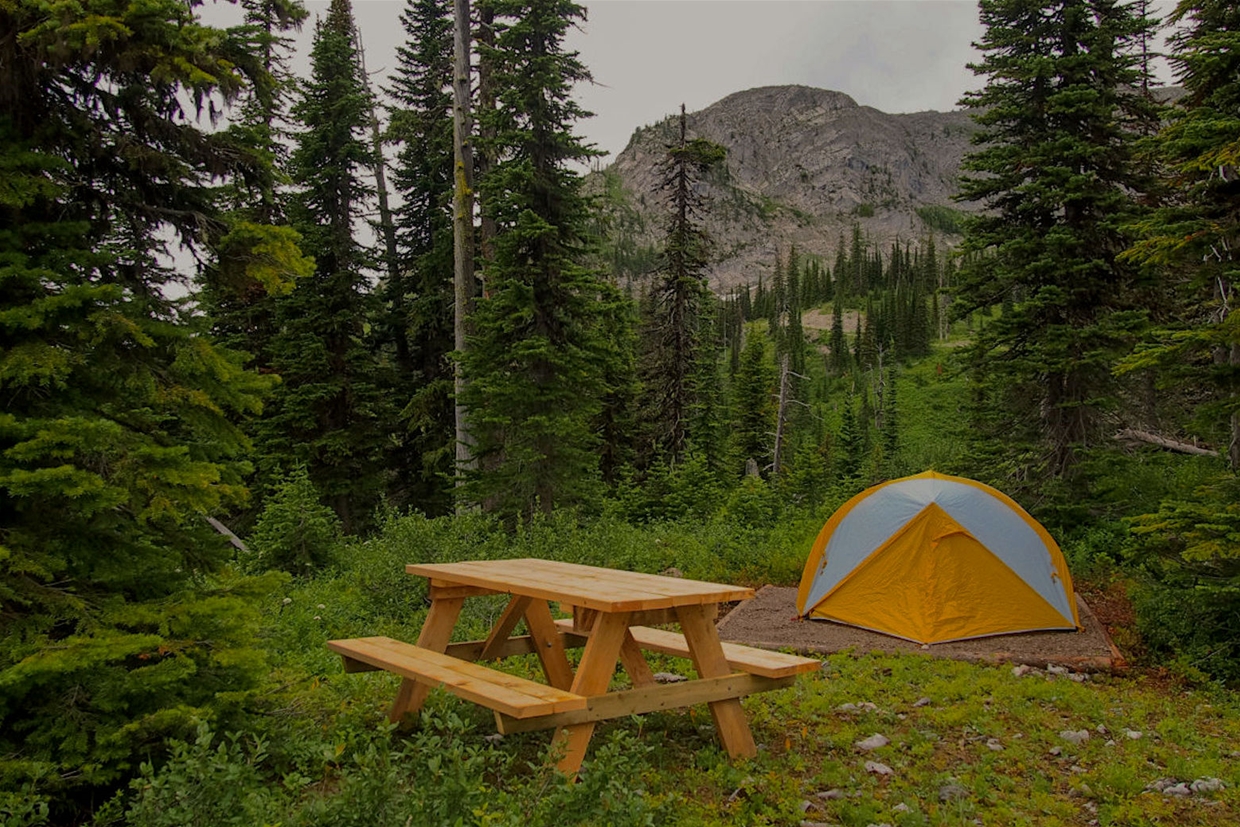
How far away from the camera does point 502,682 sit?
13.4ft

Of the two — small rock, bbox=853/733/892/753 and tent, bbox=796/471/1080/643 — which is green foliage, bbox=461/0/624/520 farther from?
small rock, bbox=853/733/892/753

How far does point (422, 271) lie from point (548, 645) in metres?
15.1

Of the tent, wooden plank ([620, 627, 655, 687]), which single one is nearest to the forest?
wooden plank ([620, 627, 655, 687])

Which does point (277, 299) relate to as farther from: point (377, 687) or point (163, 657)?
point (163, 657)

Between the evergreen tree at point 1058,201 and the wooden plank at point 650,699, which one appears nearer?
the wooden plank at point 650,699

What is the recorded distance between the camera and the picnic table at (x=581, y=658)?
3912 millimetres

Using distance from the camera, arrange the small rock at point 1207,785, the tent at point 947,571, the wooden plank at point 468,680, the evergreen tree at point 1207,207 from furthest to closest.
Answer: the tent at point 947,571 → the evergreen tree at point 1207,207 → the small rock at point 1207,785 → the wooden plank at point 468,680

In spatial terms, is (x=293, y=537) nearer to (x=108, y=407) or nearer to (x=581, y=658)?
(x=108, y=407)

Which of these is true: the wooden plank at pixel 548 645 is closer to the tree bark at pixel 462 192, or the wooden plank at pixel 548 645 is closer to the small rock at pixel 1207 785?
the small rock at pixel 1207 785

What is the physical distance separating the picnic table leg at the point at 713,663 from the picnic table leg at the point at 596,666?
50 centimetres

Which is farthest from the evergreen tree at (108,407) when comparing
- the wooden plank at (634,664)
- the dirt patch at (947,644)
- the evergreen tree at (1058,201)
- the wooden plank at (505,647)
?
the evergreen tree at (1058,201)

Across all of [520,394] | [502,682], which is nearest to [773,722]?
[502,682]

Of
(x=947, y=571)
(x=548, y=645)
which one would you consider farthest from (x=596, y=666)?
(x=947, y=571)

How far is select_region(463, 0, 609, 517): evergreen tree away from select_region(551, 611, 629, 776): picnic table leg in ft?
29.4
